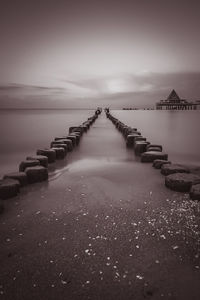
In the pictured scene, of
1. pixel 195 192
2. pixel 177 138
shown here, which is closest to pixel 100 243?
pixel 195 192

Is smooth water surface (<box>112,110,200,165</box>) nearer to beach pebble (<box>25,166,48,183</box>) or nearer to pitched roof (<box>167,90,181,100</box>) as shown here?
beach pebble (<box>25,166,48,183</box>)

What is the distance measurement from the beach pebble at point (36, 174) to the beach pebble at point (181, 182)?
2.06 metres

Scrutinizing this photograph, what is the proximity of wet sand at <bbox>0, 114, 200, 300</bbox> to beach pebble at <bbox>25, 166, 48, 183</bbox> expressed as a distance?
180mm

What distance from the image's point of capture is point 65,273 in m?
2.16

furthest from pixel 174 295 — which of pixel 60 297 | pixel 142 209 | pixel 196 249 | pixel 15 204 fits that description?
pixel 15 204

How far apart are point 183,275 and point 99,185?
2.56 metres

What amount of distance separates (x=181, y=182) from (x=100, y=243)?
1.97m

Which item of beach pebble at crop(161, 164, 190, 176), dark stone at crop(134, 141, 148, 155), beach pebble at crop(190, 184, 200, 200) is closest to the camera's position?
beach pebble at crop(190, 184, 200, 200)

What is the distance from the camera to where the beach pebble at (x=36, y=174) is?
4.65 m

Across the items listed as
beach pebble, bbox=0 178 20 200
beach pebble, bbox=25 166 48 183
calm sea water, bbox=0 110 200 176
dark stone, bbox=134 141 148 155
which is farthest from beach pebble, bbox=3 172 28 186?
dark stone, bbox=134 141 148 155

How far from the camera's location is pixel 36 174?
185 inches

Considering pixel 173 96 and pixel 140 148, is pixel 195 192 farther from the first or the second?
pixel 173 96

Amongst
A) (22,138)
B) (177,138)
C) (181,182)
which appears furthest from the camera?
(22,138)

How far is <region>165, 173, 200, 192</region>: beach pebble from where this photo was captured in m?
4.07
